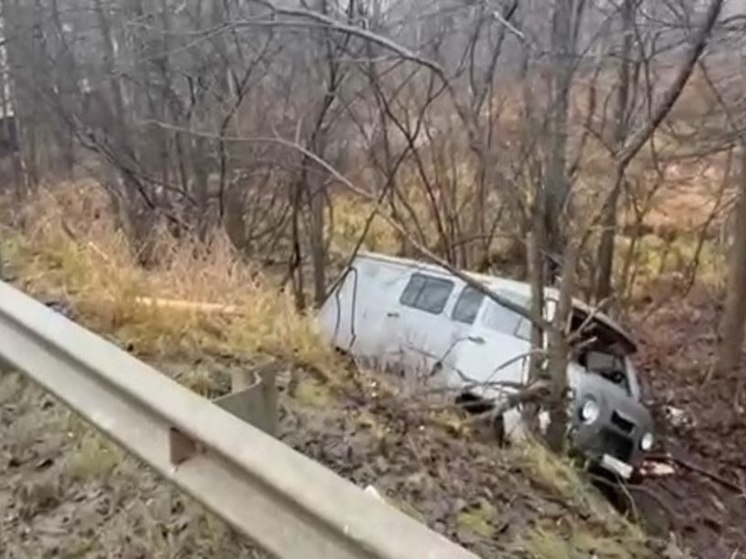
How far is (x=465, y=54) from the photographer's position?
590 inches

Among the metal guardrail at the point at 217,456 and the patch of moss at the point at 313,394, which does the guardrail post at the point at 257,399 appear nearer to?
the metal guardrail at the point at 217,456

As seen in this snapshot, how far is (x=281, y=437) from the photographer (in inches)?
152

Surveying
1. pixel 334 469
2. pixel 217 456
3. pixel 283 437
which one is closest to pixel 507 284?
pixel 283 437

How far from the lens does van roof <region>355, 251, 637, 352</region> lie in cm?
1036

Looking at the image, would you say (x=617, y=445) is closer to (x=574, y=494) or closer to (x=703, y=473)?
(x=703, y=473)

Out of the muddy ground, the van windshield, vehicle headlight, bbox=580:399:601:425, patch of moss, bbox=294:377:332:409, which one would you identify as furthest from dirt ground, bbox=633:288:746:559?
patch of moss, bbox=294:377:332:409

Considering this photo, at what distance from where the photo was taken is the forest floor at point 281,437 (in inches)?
124

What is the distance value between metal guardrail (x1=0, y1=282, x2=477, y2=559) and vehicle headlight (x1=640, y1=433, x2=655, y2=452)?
8.39m

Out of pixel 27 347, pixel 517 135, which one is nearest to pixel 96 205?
pixel 517 135

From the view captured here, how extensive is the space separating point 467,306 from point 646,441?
7.70 ft

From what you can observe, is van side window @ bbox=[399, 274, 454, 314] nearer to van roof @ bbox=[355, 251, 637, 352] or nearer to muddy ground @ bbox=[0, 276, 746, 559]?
van roof @ bbox=[355, 251, 637, 352]

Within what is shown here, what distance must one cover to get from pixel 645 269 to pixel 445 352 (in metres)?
8.85

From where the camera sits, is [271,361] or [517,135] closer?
[271,361]

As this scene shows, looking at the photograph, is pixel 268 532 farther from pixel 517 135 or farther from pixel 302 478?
pixel 517 135
